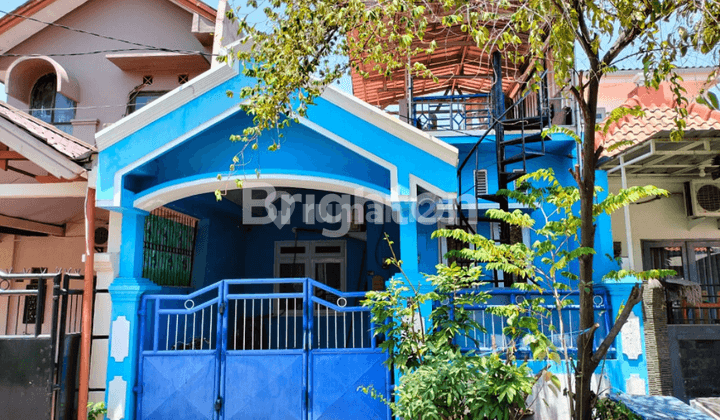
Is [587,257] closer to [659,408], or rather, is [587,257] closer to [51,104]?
[659,408]

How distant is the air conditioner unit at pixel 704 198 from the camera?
9.29 meters

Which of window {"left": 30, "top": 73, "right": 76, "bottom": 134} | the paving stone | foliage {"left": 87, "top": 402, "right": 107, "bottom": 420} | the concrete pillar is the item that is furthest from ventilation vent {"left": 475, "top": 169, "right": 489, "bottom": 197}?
window {"left": 30, "top": 73, "right": 76, "bottom": 134}

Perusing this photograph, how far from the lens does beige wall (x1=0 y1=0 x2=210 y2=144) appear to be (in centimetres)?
1045

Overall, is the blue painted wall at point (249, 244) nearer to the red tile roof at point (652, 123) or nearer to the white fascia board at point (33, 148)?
the white fascia board at point (33, 148)

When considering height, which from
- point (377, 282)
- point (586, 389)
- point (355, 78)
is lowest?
point (586, 389)

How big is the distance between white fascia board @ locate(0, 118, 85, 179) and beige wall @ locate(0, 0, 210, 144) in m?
3.65

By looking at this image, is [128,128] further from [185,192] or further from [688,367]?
[688,367]

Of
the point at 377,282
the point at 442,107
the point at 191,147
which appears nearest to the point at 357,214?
the point at 377,282

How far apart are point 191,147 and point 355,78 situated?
482cm

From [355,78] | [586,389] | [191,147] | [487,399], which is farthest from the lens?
[355,78]

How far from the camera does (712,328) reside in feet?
24.3

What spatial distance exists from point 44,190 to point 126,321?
87.0 inches

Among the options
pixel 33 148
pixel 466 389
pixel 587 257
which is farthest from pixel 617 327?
pixel 33 148

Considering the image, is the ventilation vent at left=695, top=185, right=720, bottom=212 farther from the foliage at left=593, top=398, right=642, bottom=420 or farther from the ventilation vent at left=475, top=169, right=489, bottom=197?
the foliage at left=593, top=398, right=642, bottom=420
